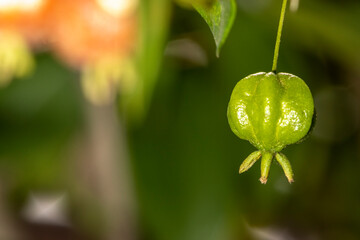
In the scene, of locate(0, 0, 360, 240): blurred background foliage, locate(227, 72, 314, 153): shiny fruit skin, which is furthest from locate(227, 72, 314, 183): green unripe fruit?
locate(0, 0, 360, 240): blurred background foliage

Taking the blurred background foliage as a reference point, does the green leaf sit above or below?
above

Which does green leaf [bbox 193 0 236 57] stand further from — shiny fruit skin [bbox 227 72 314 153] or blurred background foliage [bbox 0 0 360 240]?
blurred background foliage [bbox 0 0 360 240]

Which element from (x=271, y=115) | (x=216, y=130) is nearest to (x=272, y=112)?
(x=271, y=115)

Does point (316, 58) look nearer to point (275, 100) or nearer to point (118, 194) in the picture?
point (118, 194)

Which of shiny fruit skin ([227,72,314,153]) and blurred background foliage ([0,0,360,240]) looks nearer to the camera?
shiny fruit skin ([227,72,314,153])

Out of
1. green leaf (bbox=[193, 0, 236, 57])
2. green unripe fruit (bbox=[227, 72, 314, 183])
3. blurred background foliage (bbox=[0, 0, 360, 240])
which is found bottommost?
blurred background foliage (bbox=[0, 0, 360, 240])

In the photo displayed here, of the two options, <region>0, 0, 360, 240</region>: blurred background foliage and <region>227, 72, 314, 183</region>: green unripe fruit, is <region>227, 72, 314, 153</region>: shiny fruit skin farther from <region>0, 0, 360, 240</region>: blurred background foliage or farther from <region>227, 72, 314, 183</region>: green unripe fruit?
<region>0, 0, 360, 240</region>: blurred background foliage
